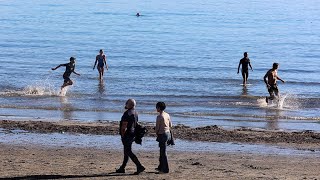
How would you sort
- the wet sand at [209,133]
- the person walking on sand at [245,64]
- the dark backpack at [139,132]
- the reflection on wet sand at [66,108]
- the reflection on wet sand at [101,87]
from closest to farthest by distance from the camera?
the dark backpack at [139,132] → the wet sand at [209,133] → the reflection on wet sand at [66,108] → the reflection on wet sand at [101,87] → the person walking on sand at [245,64]

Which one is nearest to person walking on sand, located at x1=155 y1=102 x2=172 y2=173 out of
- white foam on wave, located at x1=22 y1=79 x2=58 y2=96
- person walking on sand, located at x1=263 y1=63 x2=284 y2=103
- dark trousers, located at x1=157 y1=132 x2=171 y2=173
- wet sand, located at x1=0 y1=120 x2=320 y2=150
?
dark trousers, located at x1=157 y1=132 x2=171 y2=173

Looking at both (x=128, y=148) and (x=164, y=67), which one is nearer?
(x=128, y=148)

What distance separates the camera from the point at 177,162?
1512cm

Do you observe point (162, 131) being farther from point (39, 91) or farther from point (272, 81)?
point (39, 91)

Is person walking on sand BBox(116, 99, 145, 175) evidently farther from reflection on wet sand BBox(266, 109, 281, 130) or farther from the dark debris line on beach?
reflection on wet sand BBox(266, 109, 281, 130)

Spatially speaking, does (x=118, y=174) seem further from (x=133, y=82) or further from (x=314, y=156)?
(x=133, y=82)

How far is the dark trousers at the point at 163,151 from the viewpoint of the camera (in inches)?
541

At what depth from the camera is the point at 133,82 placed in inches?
1296

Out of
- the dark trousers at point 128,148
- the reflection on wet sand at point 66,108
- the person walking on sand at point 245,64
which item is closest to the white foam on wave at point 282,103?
the person walking on sand at point 245,64

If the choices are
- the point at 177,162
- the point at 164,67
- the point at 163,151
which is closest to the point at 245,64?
the point at 164,67

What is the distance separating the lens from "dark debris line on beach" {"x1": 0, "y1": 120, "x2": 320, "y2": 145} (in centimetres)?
1814

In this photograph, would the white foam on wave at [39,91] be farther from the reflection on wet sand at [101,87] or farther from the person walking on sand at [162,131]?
the person walking on sand at [162,131]

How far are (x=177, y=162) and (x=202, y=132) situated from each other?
3.93 metres

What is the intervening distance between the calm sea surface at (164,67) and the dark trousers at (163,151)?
755cm
